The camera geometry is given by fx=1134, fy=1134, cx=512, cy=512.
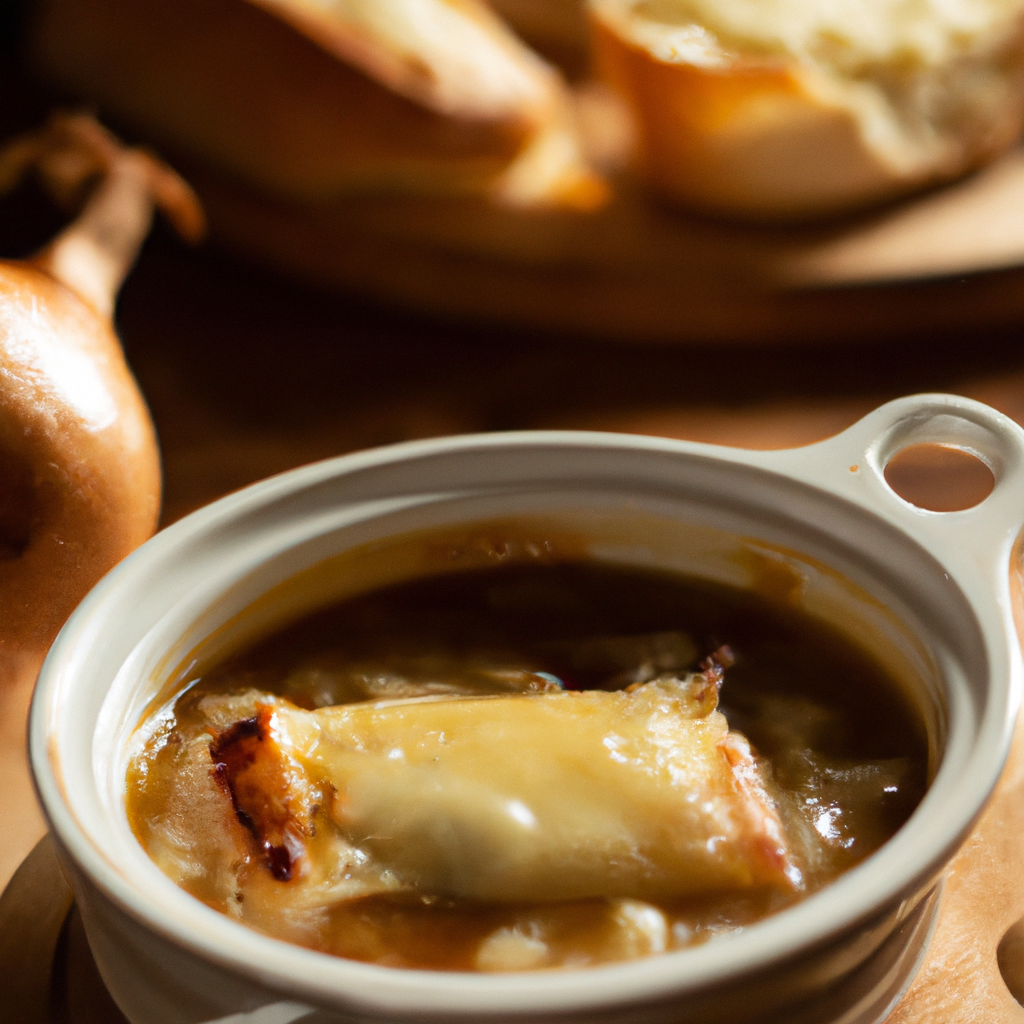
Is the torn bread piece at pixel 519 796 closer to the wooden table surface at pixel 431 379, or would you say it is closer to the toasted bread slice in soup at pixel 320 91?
the wooden table surface at pixel 431 379

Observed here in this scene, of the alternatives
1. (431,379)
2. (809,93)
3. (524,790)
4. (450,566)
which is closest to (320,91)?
(431,379)

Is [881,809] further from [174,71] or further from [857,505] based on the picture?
[174,71]

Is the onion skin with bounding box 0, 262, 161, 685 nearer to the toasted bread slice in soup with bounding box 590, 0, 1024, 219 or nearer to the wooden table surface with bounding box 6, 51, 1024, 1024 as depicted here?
the wooden table surface with bounding box 6, 51, 1024, 1024

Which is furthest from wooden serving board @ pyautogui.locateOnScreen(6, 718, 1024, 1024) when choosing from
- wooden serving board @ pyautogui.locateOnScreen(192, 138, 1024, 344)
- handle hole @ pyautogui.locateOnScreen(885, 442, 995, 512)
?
wooden serving board @ pyautogui.locateOnScreen(192, 138, 1024, 344)

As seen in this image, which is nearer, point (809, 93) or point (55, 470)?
point (55, 470)

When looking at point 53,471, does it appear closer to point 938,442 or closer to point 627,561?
point 627,561
